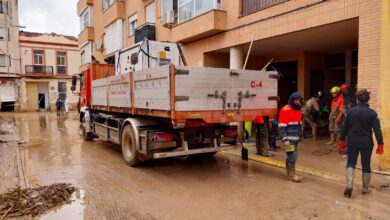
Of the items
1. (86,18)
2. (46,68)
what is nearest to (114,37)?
(86,18)

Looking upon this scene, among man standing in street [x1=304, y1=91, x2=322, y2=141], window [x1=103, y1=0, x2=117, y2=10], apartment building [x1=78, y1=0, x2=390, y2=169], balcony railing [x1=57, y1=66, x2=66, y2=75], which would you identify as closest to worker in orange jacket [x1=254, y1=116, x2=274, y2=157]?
apartment building [x1=78, y1=0, x2=390, y2=169]

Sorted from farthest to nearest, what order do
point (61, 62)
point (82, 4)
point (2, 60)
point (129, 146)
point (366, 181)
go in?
1. point (61, 62)
2. point (2, 60)
3. point (82, 4)
4. point (129, 146)
5. point (366, 181)

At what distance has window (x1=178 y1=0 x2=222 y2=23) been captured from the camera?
11.9 metres

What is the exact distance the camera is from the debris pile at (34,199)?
16.0ft

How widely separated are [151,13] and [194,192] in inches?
531

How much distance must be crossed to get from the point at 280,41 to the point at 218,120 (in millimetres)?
5393

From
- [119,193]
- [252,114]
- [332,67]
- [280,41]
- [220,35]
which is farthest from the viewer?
[332,67]

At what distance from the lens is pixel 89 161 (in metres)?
8.59

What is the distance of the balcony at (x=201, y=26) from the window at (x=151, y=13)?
13.0 feet

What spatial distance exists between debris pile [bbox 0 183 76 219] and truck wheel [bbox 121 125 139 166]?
1761 mm

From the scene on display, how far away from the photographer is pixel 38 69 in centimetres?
4072

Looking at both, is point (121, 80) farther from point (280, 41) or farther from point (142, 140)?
point (280, 41)

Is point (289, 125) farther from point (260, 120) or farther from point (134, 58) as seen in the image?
point (134, 58)

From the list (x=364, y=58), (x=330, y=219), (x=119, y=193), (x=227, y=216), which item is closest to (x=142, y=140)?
(x=119, y=193)
